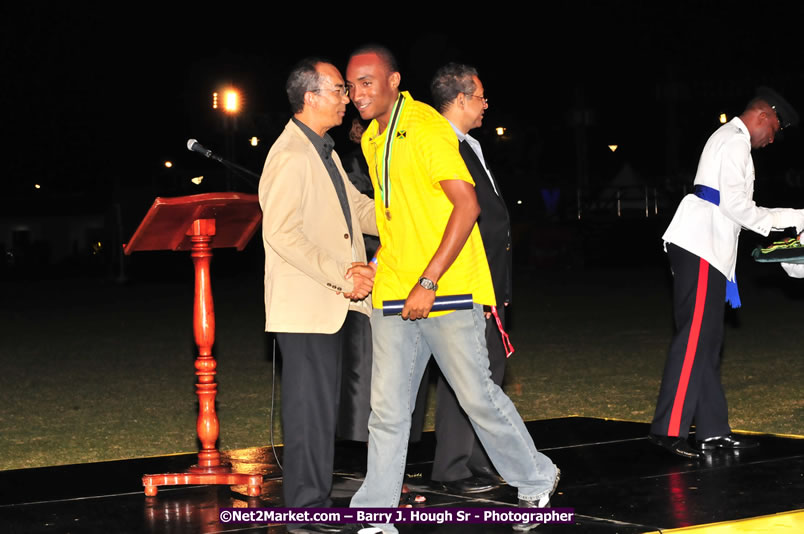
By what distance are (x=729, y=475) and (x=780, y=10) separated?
1517 inches

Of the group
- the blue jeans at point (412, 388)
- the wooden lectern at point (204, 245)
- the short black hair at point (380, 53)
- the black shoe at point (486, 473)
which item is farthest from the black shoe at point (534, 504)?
the short black hair at point (380, 53)

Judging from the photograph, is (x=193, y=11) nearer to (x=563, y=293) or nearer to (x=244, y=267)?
(x=244, y=267)

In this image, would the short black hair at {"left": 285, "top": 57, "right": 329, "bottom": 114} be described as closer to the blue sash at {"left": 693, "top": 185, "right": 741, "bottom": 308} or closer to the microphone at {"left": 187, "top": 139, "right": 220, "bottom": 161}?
the microphone at {"left": 187, "top": 139, "right": 220, "bottom": 161}

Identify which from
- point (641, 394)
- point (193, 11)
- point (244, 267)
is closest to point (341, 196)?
point (641, 394)

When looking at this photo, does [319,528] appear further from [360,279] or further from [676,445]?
[676,445]

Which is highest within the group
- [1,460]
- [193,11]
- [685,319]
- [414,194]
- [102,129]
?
[193,11]

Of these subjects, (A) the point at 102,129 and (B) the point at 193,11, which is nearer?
(B) the point at 193,11

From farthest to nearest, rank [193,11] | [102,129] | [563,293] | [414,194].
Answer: [102,129]
[193,11]
[563,293]
[414,194]

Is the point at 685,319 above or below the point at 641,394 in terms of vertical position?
above

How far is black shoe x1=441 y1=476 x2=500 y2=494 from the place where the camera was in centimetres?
557

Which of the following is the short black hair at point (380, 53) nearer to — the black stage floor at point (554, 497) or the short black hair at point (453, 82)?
the short black hair at point (453, 82)

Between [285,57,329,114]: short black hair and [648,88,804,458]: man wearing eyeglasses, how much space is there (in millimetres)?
2500

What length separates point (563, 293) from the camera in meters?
23.9

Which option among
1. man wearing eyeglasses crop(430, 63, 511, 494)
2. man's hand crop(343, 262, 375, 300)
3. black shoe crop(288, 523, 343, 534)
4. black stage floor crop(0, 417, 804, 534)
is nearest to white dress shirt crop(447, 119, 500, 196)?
man wearing eyeglasses crop(430, 63, 511, 494)
